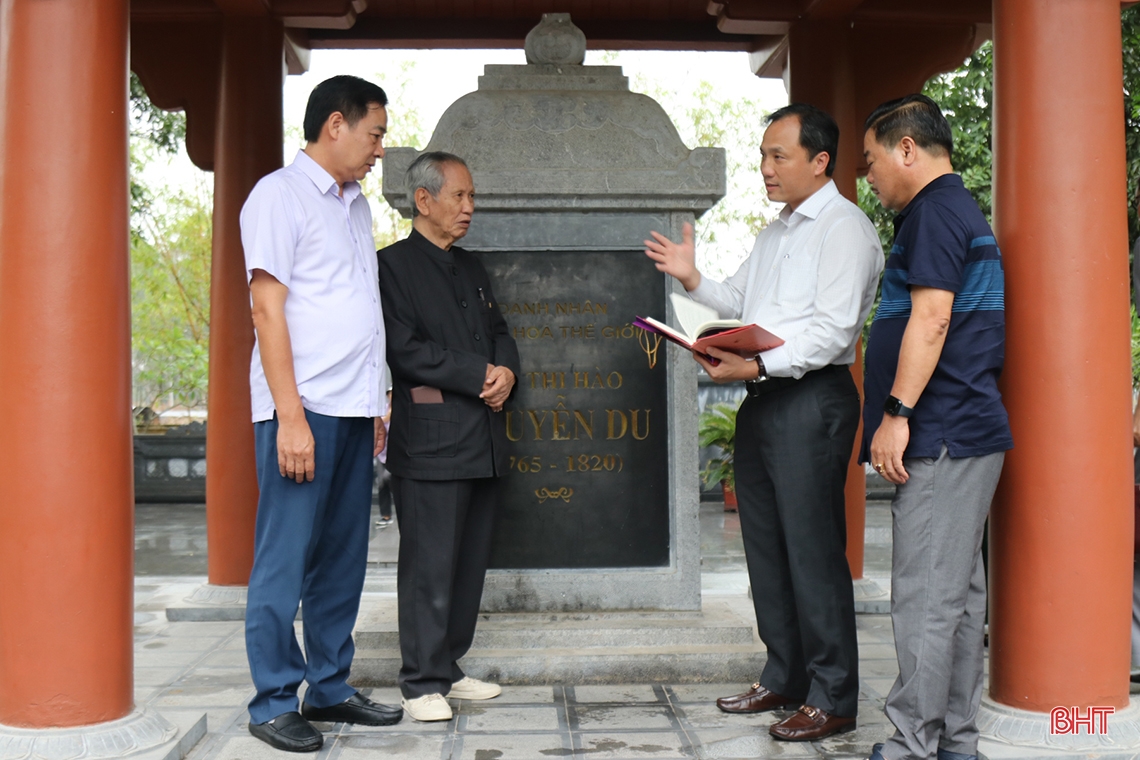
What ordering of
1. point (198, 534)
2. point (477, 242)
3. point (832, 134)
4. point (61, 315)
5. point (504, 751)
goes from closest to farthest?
point (61, 315)
point (504, 751)
point (832, 134)
point (477, 242)
point (198, 534)

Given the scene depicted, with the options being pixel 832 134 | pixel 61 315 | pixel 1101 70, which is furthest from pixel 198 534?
pixel 1101 70

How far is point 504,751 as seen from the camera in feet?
11.4

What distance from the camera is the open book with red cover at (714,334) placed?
3432mm

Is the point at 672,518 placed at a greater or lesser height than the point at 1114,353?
lesser

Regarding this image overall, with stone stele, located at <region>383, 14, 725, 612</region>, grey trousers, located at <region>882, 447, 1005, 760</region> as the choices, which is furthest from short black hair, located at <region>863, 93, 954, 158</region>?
stone stele, located at <region>383, 14, 725, 612</region>

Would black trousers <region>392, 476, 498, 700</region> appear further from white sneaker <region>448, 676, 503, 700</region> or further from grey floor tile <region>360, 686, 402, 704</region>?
grey floor tile <region>360, 686, 402, 704</region>

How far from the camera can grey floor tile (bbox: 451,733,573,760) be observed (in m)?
3.44

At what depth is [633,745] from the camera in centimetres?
353

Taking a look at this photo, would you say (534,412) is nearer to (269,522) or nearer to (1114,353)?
(269,522)

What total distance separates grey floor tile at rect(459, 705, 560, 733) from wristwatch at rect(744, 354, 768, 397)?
1.32 m

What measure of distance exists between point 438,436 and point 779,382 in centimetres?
121

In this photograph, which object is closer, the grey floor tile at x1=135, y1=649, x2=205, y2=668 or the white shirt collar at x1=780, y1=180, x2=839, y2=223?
the white shirt collar at x1=780, y1=180, x2=839, y2=223

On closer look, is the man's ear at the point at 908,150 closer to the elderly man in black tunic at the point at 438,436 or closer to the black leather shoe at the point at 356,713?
the elderly man in black tunic at the point at 438,436

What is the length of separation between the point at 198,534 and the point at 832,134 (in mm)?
8806
